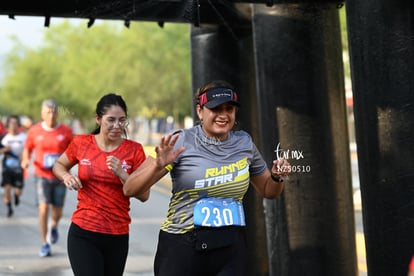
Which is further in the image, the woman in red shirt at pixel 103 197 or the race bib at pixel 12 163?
the race bib at pixel 12 163

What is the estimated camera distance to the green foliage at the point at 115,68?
1917 inches

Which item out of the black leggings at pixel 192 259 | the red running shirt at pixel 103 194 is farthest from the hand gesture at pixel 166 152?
the red running shirt at pixel 103 194

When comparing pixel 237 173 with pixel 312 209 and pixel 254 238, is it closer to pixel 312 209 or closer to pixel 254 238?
pixel 312 209

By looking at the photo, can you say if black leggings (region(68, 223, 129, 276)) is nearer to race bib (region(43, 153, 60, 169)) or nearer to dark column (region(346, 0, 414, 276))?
dark column (region(346, 0, 414, 276))

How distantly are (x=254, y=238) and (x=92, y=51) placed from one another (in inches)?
2261

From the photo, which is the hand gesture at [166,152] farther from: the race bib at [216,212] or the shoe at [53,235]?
the shoe at [53,235]

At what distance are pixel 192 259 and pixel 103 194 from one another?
1332 millimetres

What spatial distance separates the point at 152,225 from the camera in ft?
45.9

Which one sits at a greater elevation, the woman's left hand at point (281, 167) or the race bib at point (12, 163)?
the race bib at point (12, 163)

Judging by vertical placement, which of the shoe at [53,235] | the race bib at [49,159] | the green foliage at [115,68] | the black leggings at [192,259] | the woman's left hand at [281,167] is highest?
the green foliage at [115,68]

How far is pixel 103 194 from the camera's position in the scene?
5586mm

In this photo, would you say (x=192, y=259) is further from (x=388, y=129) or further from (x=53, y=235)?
(x=53, y=235)

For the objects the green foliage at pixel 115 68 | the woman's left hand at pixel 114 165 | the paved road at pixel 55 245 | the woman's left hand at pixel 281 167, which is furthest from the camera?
the green foliage at pixel 115 68

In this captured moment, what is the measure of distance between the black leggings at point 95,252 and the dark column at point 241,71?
2.61 meters
